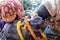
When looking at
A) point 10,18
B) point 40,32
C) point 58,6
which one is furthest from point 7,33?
point 58,6

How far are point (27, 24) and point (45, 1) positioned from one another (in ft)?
0.50

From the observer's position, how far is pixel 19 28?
91cm

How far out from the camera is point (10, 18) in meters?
0.97

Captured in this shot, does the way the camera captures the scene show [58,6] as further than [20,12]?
No

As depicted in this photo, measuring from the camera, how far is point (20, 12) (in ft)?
3.27

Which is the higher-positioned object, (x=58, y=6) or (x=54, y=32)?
(x=58, y=6)

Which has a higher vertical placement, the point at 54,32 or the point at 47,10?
the point at 47,10

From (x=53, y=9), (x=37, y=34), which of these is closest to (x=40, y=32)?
(x=37, y=34)

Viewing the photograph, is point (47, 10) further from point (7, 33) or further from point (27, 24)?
point (7, 33)

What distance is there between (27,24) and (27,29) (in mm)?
27

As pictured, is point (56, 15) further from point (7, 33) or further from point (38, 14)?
point (7, 33)

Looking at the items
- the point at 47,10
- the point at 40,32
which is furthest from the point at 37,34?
the point at 47,10

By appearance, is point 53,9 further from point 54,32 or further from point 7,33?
point 7,33

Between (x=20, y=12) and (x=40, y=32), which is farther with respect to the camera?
(x=20, y=12)
